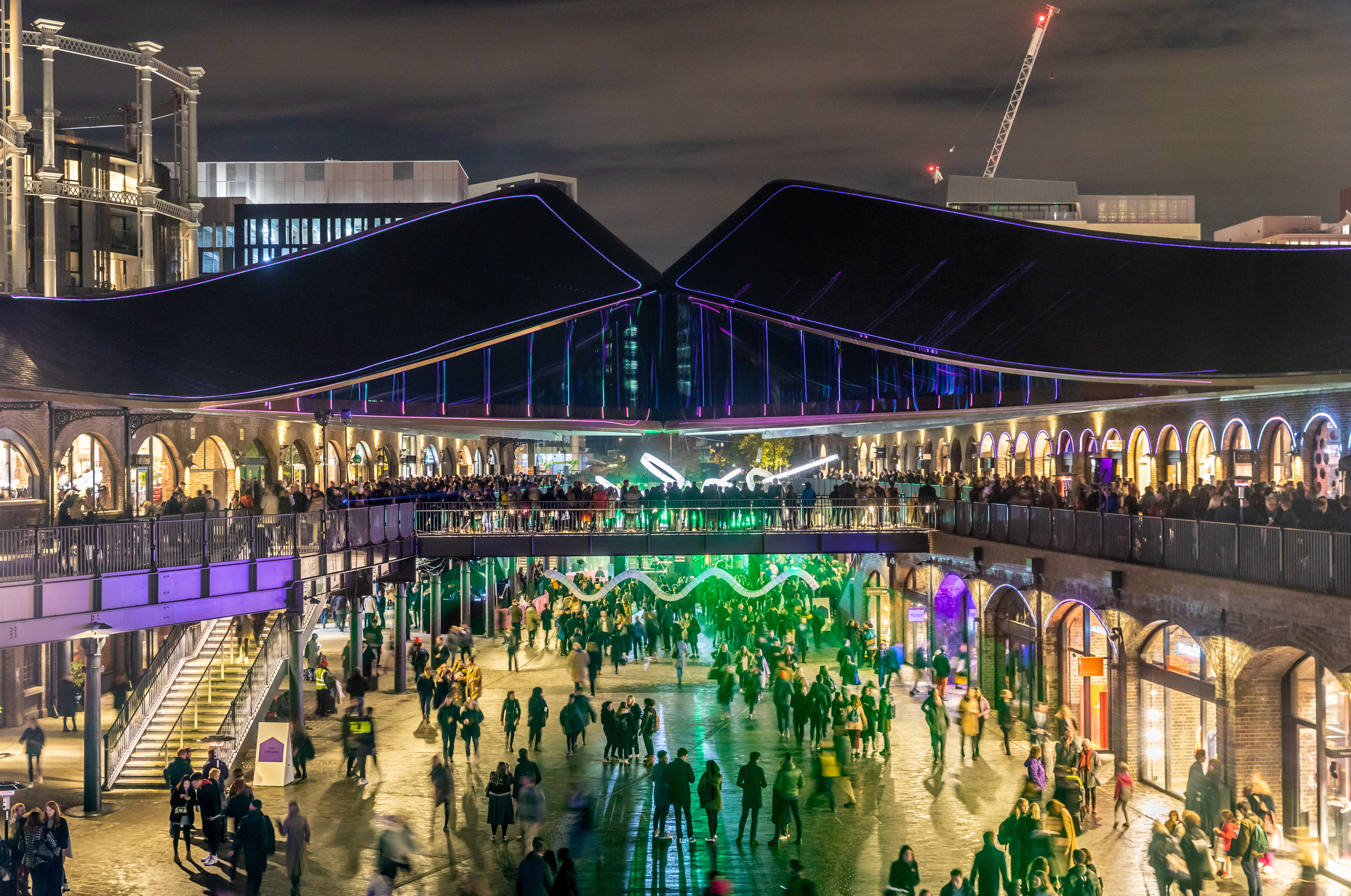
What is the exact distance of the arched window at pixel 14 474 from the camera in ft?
80.7

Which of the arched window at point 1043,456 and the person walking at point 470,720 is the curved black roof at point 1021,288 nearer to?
the arched window at point 1043,456

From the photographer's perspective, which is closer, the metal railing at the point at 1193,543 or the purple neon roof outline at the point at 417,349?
the metal railing at the point at 1193,543

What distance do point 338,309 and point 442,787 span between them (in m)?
15.6

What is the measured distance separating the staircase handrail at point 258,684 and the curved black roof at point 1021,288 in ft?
42.5

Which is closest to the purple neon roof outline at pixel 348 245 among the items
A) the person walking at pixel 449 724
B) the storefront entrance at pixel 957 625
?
the storefront entrance at pixel 957 625

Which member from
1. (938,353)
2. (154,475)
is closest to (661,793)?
(938,353)

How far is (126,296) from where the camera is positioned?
28141 mm

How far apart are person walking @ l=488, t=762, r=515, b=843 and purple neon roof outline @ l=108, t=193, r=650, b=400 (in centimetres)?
960

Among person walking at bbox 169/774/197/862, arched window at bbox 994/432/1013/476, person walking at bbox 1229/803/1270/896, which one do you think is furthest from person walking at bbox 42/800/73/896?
arched window at bbox 994/432/1013/476

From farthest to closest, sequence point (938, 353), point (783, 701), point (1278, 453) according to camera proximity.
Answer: point (938, 353)
point (783, 701)
point (1278, 453)

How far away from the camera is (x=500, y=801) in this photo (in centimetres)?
1638

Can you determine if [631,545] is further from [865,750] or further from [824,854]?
[824,854]

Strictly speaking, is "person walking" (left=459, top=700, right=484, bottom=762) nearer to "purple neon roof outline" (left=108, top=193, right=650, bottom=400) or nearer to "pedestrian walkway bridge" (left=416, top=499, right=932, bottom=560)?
"purple neon roof outline" (left=108, top=193, right=650, bottom=400)

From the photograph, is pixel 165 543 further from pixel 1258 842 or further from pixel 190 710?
pixel 1258 842
